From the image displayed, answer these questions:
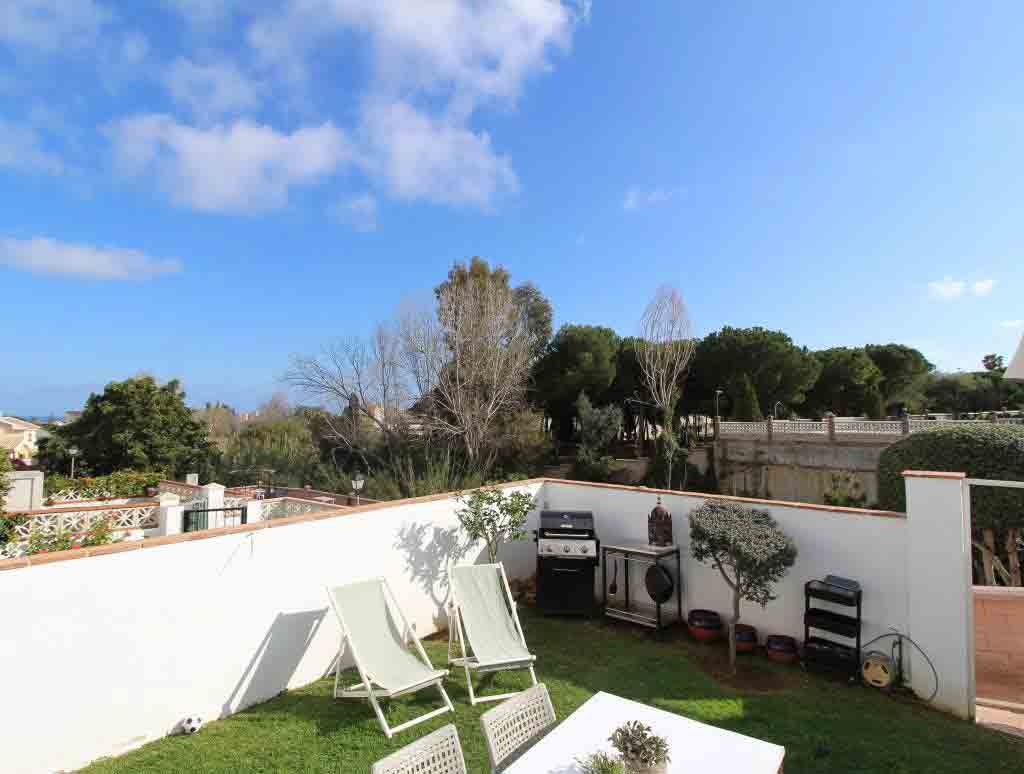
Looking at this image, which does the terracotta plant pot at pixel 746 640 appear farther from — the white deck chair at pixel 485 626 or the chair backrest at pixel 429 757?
the chair backrest at pixel 429 757

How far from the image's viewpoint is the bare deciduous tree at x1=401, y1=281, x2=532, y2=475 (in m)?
17.5

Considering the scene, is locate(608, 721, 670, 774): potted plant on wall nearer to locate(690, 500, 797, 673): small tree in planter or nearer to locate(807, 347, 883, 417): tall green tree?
locate(690, 500, 797, 673): small tree in planter

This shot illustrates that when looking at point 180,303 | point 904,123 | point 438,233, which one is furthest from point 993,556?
point 180,303

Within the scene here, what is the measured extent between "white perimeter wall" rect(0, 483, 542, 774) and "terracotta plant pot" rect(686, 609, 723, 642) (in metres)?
3.02

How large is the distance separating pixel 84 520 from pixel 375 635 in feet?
29.3

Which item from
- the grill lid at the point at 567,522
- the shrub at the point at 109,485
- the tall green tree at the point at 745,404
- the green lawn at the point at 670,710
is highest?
the tall green tree at the point at 745,404

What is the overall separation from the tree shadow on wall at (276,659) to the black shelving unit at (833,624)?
4.05m

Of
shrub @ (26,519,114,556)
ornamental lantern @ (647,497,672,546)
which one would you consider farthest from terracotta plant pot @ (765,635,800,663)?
shrub @ (26,519,114,556)

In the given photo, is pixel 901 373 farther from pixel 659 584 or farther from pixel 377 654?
pixel 377 654

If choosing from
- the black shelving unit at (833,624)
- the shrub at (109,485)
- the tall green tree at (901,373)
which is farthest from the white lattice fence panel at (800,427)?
the shrub at (109,485)

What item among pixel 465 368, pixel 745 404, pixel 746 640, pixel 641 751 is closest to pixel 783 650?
pixel 746 640

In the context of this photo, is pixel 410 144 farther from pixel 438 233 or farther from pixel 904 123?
pixel 438 233

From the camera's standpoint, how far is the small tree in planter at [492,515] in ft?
16.9

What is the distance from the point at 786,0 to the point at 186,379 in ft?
75.1
